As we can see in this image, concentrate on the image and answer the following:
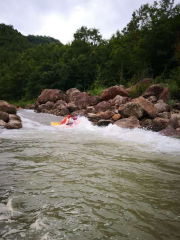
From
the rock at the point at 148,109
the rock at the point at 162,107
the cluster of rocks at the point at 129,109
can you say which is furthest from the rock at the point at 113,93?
the rock at the point at 148,109

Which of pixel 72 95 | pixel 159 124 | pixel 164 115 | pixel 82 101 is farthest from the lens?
pixel 72 95

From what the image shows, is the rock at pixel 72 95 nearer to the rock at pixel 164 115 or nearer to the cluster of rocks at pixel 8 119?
the cluster of rocks at pixel 8 119

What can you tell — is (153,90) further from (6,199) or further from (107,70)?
(6,199)

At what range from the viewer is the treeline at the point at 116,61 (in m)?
15.8

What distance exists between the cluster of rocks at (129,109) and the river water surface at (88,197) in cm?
444

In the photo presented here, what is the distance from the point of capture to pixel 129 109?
32.5 feet

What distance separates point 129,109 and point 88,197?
7931 mm

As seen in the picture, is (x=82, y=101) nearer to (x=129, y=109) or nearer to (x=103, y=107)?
(x=103, y=107)

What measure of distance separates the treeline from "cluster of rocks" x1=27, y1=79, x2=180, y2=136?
1.56m

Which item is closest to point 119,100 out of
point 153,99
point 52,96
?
point 153,99

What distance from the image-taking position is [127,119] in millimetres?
9602

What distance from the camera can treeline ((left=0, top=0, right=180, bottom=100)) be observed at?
51.8ft

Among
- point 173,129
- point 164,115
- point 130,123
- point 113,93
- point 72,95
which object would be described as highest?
point 72,95

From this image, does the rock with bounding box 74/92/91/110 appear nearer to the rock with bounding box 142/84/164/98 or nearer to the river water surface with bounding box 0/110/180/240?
the rock with bounding box 142/84/164/98
